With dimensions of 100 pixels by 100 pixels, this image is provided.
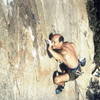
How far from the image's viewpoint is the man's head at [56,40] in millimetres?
4945

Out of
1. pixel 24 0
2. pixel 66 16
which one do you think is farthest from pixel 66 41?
pixel 24 0

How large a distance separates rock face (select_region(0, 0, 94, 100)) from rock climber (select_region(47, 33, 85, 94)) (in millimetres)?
60

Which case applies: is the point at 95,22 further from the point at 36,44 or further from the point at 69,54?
the point at 36,44

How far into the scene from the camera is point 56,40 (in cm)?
497

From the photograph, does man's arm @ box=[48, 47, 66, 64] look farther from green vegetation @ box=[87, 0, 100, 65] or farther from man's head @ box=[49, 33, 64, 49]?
green vegetation @ box=[87, 0, 100, 65]

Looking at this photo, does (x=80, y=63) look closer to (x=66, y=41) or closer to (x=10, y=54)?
(x=66, y=41)

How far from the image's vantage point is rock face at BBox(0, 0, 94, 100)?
4.73 meters

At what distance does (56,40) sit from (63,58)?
241 millimetres

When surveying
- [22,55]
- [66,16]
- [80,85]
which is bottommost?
[80,85]

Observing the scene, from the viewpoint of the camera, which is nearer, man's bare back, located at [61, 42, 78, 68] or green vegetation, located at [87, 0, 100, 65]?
man's bare back, located at [61, 42, 78, 68]

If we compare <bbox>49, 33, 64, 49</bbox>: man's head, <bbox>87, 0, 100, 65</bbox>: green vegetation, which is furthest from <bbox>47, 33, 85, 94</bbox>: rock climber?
<bbox>87, 0, 100, 65</bbox>: green vegetation

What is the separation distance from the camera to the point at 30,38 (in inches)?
191

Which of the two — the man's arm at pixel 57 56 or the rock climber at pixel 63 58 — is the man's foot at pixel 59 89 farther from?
the man's arm at pixel 57 56

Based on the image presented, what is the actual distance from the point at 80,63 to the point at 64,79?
0.29 metres
